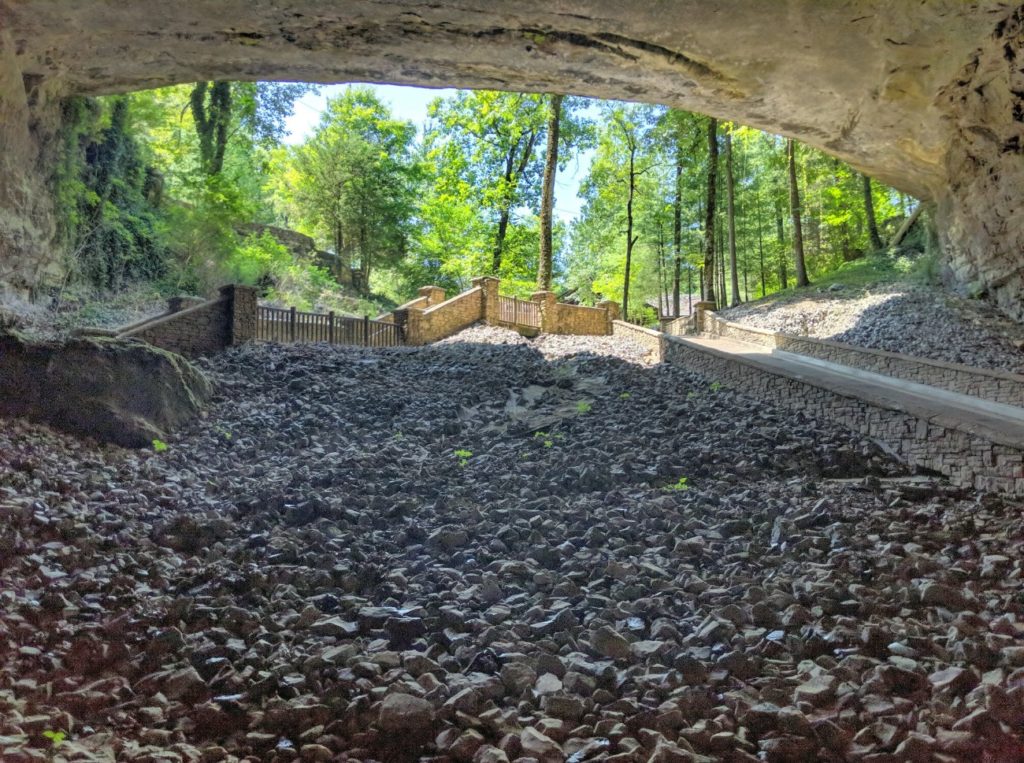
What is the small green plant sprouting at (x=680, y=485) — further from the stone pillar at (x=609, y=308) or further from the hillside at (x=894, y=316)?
the stone pillar at (x=609, y=308)

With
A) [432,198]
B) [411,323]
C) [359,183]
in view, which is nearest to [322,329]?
[411,323]

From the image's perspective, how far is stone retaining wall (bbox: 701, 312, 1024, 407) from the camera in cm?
904

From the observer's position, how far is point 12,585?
3.60 m

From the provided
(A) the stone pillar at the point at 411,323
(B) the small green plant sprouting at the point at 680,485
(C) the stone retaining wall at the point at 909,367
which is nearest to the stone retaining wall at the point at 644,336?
(C) the stone retaining wall at the point at 909,367

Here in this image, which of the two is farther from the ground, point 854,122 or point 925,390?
point 854,122

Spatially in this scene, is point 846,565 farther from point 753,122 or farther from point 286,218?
point 286,218

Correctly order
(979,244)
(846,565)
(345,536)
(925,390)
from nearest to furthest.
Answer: (846,565), (345,536), (925,390), (979,244)

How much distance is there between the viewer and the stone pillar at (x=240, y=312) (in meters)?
11.4

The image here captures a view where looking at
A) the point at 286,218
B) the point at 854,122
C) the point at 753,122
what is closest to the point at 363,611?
the point at 753,122

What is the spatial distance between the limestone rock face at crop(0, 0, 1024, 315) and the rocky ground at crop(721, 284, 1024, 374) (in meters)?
2.01

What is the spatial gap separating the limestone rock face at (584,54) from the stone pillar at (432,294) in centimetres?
875

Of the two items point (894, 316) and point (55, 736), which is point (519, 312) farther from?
point (55, 736)

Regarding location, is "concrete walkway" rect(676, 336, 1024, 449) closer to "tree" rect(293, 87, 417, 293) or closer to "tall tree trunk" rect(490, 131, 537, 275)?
"tall tree trunk" rect(490, 131, 537, 275)

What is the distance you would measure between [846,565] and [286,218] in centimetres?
3643
